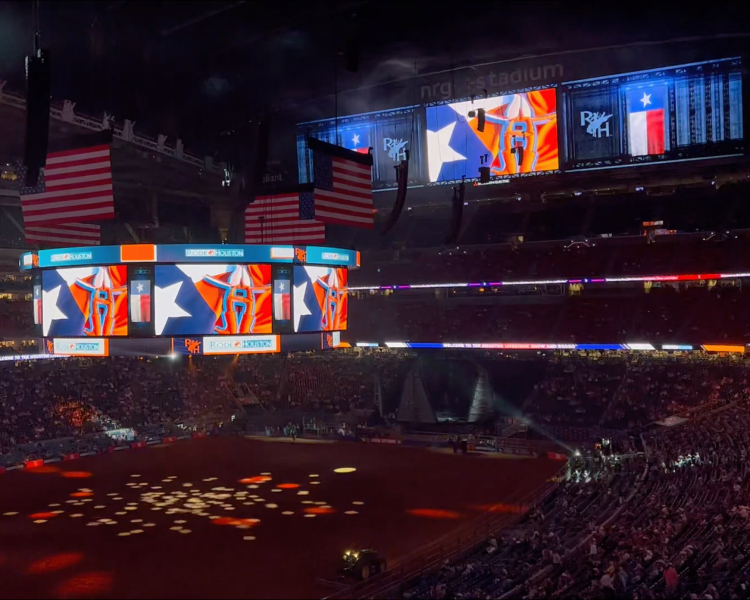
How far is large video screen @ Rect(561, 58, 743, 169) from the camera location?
115 feet

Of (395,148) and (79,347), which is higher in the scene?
(395,148)

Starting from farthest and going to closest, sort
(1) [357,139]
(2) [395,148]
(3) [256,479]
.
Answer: (1) [357,139] → (2) [395,148] → (3) [256,479]

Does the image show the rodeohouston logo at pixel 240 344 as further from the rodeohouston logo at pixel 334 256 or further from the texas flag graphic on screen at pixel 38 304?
the texas flag graphic on screen at pixel 38 304

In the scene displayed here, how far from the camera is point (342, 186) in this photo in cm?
2506

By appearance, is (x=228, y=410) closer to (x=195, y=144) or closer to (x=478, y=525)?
A: (x=195, y=144)

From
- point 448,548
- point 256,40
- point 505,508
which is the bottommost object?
point 505,508

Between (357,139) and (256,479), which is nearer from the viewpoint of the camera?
(256,479)

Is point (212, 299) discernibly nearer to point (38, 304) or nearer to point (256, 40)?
point (38, 304)

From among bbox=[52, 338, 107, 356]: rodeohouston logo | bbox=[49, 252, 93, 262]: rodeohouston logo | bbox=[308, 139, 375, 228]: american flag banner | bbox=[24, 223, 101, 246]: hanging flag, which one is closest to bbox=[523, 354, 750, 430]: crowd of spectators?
bbox=[308, 139, 375, 228]: american flag banner

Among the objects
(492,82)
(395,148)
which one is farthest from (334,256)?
(492,82)

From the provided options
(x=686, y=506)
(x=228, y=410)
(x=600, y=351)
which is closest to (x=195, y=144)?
(x=228, y=410)

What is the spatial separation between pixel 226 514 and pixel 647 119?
1061 inches

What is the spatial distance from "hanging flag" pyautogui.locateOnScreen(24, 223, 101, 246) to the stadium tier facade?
0.63m

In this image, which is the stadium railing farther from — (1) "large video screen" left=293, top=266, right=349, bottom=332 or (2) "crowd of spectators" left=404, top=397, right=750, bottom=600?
(1) "large video screen" left=293, top=266, right=349, bottom=332
